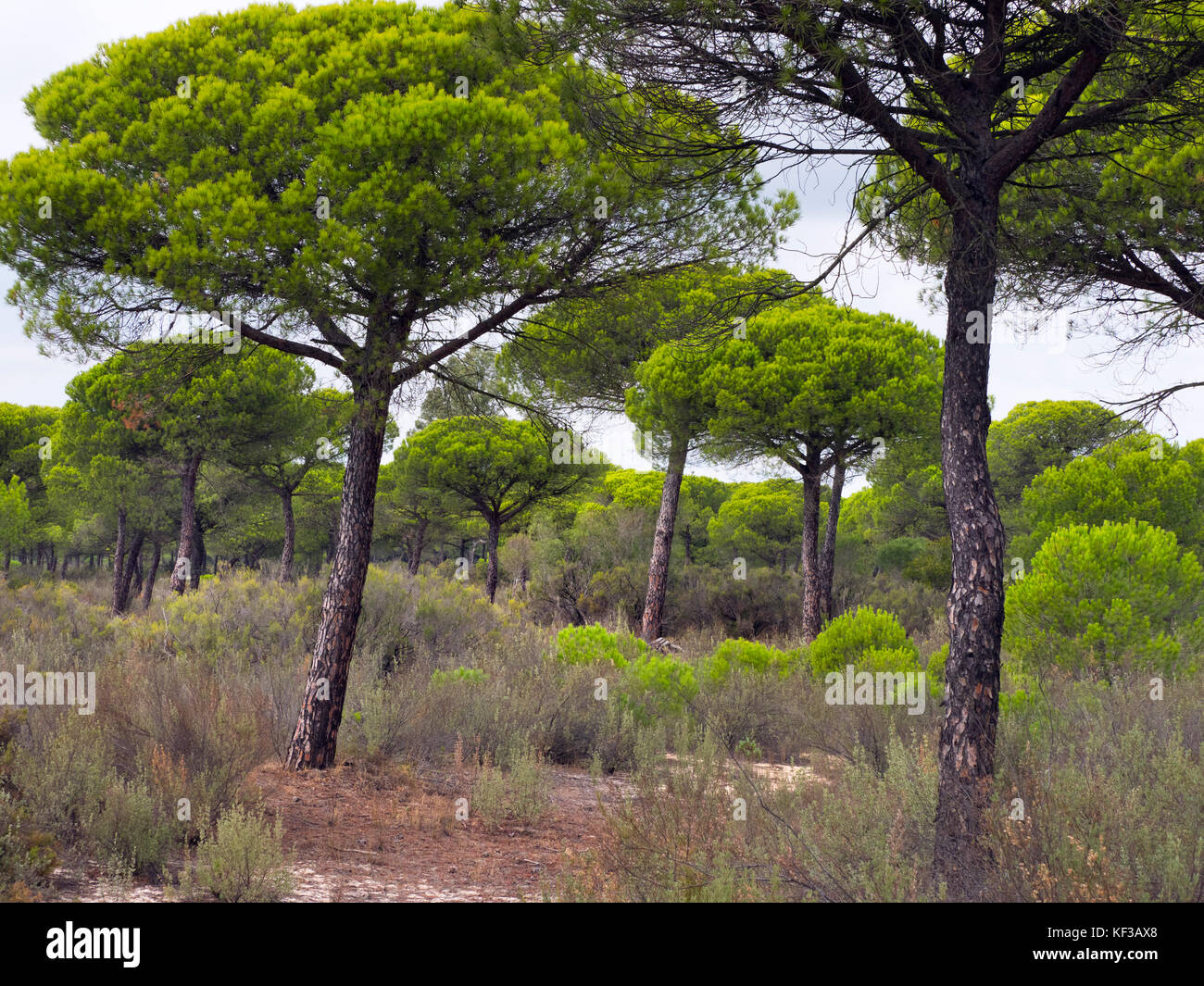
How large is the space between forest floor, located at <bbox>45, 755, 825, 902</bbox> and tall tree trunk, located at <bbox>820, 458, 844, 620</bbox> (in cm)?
916

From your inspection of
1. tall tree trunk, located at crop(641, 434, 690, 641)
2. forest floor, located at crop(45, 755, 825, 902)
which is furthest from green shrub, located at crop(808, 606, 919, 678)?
tall tree trunk, located at crop(641, 434, 690, 641)

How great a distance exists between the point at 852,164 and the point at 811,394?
32.5 feet

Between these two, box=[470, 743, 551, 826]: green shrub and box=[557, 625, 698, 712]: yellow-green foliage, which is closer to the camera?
box=[470, 743, 551, 826]: green shrub

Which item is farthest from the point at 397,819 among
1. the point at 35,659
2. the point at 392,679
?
the point at 35,659

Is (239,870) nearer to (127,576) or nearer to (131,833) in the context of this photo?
(131,833)

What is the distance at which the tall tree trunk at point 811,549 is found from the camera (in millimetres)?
15562

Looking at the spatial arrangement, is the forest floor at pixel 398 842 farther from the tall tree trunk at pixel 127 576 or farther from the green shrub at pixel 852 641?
the tall tree trunk at pixel 127 576

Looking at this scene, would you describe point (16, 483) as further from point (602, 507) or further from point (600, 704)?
point (600, 704)

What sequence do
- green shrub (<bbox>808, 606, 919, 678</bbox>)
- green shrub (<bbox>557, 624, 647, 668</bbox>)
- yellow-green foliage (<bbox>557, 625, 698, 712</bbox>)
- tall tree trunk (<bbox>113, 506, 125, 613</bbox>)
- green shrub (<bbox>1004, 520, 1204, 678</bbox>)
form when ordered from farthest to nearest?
tall tree trunk (<bbox>113, 506, 125, 613</bbox>) < green shrub (<bbox>557, 624, 647, 668</bbox>) < green shrub (<bbox>808, 606, 919, 678</bbox>) < yellow-green foliage (<bbox>557, 625, 698, 712</bbox>) < green shrub (<bbox>1004, 520, 1204, 678</bbox>)

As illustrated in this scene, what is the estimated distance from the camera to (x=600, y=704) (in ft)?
28.8

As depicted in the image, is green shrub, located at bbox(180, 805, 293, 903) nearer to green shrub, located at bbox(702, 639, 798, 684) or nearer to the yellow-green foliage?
the yellow-green foliage

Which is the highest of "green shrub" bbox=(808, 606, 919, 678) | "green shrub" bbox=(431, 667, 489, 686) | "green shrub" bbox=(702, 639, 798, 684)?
"green shrub" bbox=(808, 606, 919, 678)

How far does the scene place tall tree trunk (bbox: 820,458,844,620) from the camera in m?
16.0

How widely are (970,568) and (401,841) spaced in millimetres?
3927
